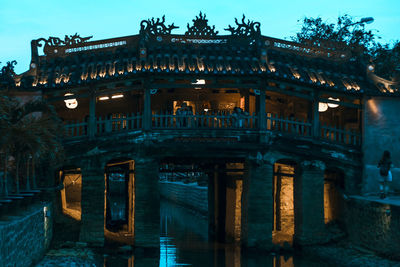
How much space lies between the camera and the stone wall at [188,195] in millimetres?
38219

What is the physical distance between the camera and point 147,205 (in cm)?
2073

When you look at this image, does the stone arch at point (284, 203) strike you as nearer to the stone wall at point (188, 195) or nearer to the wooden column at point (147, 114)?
the wooden column at point (147, 114)

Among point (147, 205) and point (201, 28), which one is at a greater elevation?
point (201, 28)

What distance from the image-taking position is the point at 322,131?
80.1 feet

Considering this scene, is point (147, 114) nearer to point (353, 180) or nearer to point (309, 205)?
point (309, 205)

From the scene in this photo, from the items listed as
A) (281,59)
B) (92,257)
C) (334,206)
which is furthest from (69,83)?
(334,206)

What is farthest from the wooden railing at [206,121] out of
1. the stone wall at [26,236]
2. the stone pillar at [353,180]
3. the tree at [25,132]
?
the stone wall at [26,236]

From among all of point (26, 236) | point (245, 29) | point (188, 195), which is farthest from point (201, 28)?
point (188, 195)

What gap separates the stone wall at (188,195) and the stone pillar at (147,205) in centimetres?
1616

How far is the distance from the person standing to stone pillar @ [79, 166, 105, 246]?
10.1 m

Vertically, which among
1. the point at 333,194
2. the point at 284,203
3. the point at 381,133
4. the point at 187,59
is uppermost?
the point at 187,59

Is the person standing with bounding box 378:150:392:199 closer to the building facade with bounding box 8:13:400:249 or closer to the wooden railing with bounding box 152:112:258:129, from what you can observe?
the building facade with bounding box 8:13:400:249

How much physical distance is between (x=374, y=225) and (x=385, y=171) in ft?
8.48

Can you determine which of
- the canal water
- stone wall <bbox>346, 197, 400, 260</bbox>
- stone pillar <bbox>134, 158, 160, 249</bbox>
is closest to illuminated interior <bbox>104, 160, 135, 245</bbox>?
stone pillar <bbox>134, 158, 160, 249</bbox>
